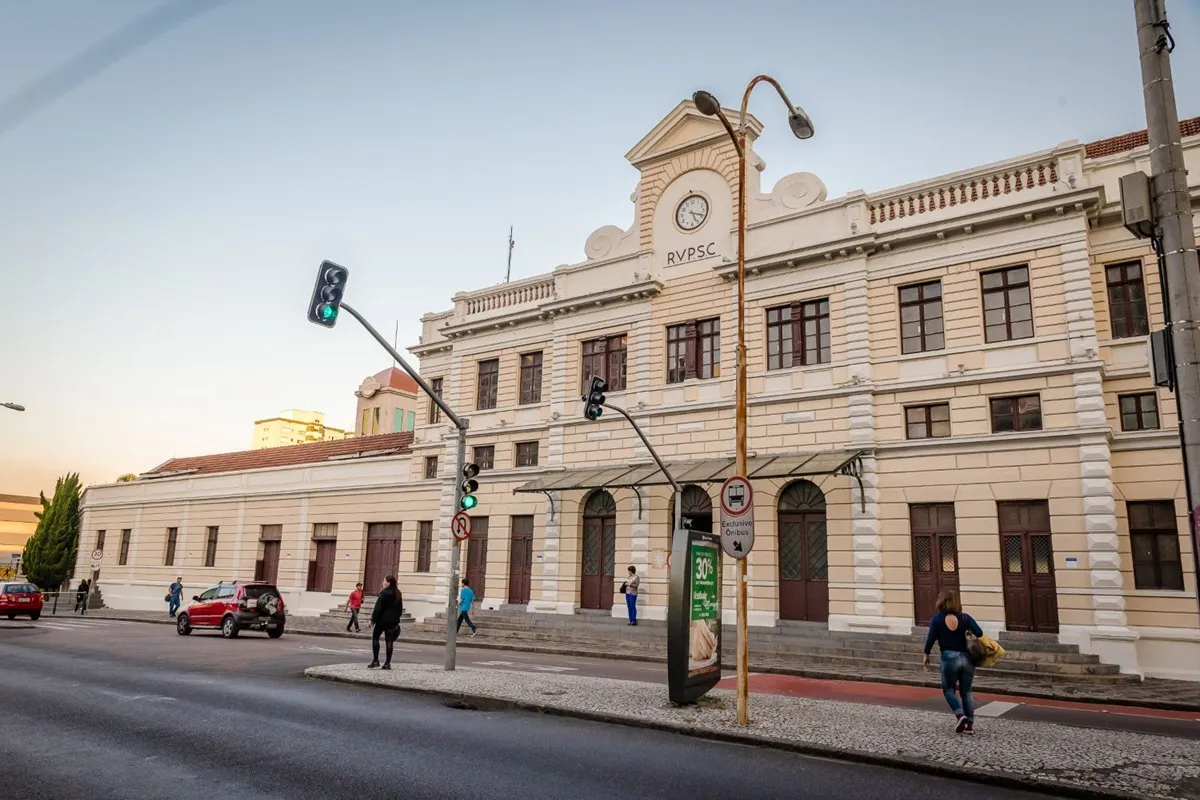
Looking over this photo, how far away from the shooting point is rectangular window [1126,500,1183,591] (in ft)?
58.5

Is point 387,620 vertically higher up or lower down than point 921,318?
lower down

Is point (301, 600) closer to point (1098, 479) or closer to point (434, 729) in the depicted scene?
point (434, 729)

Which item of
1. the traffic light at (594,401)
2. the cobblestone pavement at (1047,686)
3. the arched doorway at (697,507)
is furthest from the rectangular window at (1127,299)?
the traffic light at (594,401)

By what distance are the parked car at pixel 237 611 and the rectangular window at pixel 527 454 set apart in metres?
9.33

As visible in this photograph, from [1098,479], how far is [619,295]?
15106 mm

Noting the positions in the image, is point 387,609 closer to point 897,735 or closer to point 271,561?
point 897,735

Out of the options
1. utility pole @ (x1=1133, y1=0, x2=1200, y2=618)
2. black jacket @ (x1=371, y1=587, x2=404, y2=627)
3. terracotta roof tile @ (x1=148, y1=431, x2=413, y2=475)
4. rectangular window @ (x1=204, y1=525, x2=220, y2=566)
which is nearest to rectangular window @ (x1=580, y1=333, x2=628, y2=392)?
terracotta roof tile @ (x1=148, y1=431, x2=413, y2=475)

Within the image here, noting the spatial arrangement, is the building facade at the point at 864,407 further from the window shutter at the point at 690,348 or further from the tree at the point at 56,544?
the tree at the point at 56,544

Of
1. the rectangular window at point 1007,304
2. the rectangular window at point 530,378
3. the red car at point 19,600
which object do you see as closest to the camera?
the rectangular window at point 1007,304

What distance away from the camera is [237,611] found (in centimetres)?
2405

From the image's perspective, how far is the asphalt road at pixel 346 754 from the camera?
22.3ft

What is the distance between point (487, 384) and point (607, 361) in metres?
6.06

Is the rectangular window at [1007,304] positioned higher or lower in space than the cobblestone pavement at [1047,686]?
higher

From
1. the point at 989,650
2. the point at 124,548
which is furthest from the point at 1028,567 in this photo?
the point at 124,548
